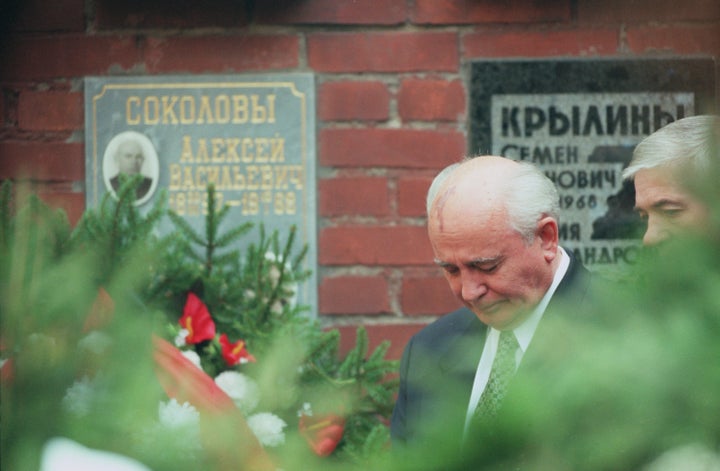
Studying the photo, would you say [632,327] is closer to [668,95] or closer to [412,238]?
[412,238]

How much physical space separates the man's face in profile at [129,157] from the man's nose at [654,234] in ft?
7.52

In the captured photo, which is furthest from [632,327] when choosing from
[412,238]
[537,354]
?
[412,238]

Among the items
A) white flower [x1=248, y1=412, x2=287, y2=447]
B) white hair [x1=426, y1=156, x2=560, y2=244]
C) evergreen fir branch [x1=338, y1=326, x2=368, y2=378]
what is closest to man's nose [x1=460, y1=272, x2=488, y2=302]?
white hair [x1=426, y1=156, x2=560, y2=244]

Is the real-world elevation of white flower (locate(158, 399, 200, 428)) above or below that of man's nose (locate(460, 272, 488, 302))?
above

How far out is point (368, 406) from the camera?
213 centimetres

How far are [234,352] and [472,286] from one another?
0.50 metres

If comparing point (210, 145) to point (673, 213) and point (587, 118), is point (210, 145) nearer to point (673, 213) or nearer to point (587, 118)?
point (587, 118)

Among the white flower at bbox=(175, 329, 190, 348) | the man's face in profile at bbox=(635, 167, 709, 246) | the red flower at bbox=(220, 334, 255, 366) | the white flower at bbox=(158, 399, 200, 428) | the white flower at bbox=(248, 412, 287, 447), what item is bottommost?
the red flower at bbox=(220, 334, 255, 366)

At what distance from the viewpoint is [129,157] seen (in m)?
2.49

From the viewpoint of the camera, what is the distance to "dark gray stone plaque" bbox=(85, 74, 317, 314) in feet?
8.12

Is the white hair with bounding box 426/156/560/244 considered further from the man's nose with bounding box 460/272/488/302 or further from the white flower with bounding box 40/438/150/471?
the white flower with bounding box 40/438/150/471

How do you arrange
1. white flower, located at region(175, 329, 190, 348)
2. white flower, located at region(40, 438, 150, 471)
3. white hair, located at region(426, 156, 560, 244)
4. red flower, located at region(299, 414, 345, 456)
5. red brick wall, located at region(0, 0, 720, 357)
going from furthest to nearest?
red brick wall, located at region(0, 0, 720, 357) → white hair, located at region(426, 156, 560, 244) → white flower, located at region(175, 329, 190, 348) → red flower, located at region(299, 414, 345, 456) → white flower, located at region(40, 438, 150, 471)

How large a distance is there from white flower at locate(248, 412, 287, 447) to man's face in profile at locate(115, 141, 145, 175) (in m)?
2.07

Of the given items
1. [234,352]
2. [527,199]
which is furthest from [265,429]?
[527,199]
